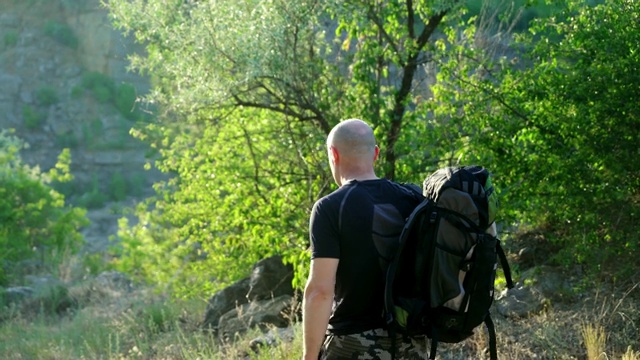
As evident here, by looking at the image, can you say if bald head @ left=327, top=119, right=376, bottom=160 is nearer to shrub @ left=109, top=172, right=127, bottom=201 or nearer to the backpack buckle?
the backpack buckle

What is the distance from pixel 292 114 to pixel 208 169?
224 centimetres

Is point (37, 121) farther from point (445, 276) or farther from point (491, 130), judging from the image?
point (445, 276)

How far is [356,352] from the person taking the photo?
424 cm

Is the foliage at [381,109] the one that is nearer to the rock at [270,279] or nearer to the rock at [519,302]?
the rock at [270,279]

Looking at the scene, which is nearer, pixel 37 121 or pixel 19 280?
pixel 19 280

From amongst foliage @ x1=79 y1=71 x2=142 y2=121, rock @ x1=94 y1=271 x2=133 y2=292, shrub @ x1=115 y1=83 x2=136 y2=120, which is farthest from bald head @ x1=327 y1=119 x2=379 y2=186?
foliage @ x1=79 y1=71 x2=142 y2=121

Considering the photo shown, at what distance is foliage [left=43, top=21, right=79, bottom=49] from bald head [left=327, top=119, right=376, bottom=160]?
63290 mm

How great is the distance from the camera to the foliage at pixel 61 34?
64.8 metres

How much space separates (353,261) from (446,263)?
0.40 m

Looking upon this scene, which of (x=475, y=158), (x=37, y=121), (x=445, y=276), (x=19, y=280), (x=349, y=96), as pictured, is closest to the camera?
(x=445, y=276)

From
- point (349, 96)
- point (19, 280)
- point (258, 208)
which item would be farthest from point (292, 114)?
point (19, 280)

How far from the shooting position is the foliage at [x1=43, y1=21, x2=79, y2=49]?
212ft

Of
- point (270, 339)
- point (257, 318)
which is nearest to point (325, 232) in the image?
point (270, 339)

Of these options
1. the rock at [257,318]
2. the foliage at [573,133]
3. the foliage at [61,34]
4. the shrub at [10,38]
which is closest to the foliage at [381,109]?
the foliage at [573,133]
